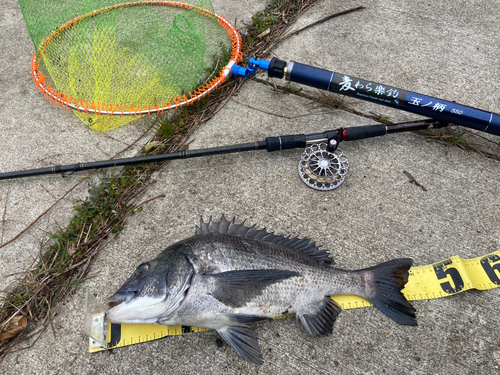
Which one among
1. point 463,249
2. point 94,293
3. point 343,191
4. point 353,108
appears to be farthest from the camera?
point 353,108

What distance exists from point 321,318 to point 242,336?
61 cm

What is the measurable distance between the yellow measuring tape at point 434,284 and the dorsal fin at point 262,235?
361 millimetres

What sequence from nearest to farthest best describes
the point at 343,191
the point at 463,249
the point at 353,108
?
1. the point at 463,249
2. the point at 343,191
3. the point at 353,108

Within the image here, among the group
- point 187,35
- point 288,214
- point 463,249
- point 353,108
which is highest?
point 187,35

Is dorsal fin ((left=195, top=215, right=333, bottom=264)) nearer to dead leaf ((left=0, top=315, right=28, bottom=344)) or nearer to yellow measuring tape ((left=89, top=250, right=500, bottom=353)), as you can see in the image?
yellow measuring tape ((left=89, top=250, right=500, bottom=353))

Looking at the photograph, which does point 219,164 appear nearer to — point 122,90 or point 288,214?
point 288,214

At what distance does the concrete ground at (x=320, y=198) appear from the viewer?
91.2 inches

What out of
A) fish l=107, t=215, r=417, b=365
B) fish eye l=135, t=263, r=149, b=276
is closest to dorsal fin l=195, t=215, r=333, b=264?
fish l=107, t=215, r=417, b=365

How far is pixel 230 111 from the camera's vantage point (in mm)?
3674

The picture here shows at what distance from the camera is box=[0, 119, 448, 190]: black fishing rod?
9.66ft

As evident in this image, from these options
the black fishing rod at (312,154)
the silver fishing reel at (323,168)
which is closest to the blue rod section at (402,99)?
the black fishing rod at (312,154)

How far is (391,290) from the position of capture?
2.35m

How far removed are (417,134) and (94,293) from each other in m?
3.56

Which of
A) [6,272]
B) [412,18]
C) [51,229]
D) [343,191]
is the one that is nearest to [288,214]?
A: [343,191]
